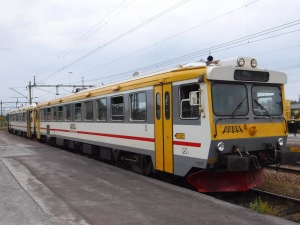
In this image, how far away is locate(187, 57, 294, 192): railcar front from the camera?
8.00 meters

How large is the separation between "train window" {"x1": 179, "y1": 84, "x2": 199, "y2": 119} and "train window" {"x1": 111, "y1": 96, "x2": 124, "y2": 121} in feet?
11.4

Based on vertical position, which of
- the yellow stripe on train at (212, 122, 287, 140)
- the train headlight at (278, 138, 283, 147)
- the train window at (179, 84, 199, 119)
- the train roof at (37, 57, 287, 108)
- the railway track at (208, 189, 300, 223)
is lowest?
the railway track at (208, 189, 300, 223)

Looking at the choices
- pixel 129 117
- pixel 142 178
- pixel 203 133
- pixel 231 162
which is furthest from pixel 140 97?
pixel 231 162

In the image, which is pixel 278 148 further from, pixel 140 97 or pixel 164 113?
pixel 140 97

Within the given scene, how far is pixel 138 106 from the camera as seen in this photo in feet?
35.4

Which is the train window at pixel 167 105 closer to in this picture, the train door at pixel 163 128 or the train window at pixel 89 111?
the train door at pixel 163 128

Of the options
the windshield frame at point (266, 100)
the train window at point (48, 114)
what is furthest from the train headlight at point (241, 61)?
the train window at point (48, 114)

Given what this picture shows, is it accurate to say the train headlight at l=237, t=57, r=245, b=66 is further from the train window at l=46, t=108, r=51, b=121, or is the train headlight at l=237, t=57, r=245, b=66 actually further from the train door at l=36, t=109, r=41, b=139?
the train door at l=36, t=109, r=41, b=139

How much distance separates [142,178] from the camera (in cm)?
959

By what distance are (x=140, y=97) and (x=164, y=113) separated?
1.48 metres

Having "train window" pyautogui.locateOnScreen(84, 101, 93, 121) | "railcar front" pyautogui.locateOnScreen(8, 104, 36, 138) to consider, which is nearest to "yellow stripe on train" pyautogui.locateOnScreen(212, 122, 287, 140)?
"train window" pyautogui.locateOnScreen(84, 101, 93, 121)

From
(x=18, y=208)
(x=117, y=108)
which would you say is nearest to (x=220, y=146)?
(x=18, y=208)

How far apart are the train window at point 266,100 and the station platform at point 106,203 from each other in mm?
2575

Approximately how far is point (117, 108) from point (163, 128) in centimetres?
319
